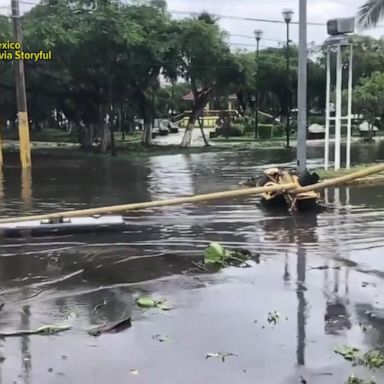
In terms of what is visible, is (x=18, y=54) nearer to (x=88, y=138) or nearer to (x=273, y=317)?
(x=88, y=138)

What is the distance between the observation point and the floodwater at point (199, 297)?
16.9ft

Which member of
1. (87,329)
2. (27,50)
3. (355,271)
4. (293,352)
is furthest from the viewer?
(27,50)

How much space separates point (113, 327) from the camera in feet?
19.7

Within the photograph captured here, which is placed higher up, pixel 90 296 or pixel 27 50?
pixel 27 50

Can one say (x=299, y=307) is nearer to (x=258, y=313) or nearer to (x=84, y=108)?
(x=258, y=313)

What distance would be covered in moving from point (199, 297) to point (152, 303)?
21.2 inches

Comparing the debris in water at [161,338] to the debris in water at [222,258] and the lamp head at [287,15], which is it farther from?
the lamp head at [287,15]

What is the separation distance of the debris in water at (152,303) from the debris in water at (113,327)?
0.54m

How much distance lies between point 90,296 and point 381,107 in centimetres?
3462

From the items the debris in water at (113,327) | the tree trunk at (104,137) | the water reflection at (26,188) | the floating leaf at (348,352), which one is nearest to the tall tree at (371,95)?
the tree trunk at (104,137)

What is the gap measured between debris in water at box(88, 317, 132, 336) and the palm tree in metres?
16.0

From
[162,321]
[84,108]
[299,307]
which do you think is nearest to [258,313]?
[299,307]

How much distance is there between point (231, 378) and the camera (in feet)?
16.1

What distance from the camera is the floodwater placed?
5141 millimetres
